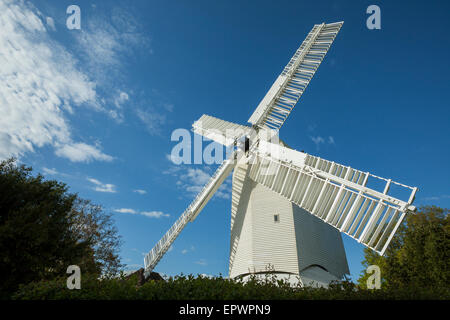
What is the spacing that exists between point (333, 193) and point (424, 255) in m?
6.81

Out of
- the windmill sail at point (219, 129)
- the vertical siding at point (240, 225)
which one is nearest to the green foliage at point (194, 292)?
the vertical siding at point (240, 225)

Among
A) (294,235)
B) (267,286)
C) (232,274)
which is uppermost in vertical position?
(294,235)

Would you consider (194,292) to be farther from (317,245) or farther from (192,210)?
(317,245)

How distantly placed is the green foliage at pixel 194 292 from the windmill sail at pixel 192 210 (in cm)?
957

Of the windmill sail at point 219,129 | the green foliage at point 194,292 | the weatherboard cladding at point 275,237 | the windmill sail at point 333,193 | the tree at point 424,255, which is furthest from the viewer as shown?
the windmill sail at point 219,129

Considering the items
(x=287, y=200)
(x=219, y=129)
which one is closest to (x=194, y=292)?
(x=287, y=200)

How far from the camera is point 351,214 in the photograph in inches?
406

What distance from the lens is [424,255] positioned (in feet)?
43.8

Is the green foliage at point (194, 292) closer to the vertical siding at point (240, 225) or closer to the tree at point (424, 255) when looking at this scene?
the tree at point (424, 255)

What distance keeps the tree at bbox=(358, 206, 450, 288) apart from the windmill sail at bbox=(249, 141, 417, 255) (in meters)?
3.45

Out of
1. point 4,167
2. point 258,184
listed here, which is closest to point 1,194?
point 4,167

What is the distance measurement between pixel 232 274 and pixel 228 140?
306 inches

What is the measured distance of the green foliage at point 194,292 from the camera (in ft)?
17.2
